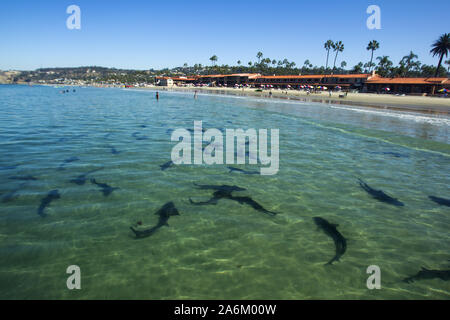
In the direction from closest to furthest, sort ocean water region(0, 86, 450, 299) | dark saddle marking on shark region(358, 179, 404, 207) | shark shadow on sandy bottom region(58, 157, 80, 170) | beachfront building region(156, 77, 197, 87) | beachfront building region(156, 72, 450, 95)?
ocean water region(0, 86, 450, 299) → dark saddle marking on shark region(358, 179, 404, 207) → shark shadow on sandy bottom region(58, 157, 80, 170) → beachfront building region(156, 72, 450, 95) → beachfront building region(156, 77, 197, 87)

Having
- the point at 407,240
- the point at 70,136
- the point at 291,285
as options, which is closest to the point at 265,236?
the point at 291,285

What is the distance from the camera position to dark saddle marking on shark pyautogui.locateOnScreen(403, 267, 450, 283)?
5.55 m

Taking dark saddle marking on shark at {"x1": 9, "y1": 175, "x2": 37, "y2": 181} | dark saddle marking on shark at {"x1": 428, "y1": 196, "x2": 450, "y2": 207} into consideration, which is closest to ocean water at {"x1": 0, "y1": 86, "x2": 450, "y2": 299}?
dark saddle marking on shark at {"x1": 9, "y1": 175, "x2": 37, "y2": 181}

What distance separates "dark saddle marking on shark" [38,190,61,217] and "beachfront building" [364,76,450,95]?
9403 centimetres

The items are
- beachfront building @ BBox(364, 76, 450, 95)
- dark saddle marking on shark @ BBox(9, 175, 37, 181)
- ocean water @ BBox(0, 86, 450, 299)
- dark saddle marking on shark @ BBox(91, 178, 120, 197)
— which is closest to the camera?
ocean water @ BBox(0, 86, 450, 299)

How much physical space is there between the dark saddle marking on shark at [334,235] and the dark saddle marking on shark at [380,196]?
326cm

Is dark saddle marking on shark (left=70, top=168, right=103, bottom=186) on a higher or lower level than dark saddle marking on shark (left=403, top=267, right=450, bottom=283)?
higher

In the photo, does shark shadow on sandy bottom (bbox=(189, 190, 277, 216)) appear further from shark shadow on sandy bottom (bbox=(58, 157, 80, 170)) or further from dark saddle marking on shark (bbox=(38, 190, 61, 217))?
shark shadow on sandy bottom (bbox=(58, 157, 80, 170))

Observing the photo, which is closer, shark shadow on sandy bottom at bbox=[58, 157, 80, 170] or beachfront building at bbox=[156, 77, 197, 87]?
shark shadow on sandy bottom at bbox=[58, 157, 80, 170]

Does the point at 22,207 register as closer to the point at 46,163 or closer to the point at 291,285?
Result: the point at 46,163

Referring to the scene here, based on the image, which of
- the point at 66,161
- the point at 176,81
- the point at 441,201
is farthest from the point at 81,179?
the point at 176,81

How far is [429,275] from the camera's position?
223 inches
